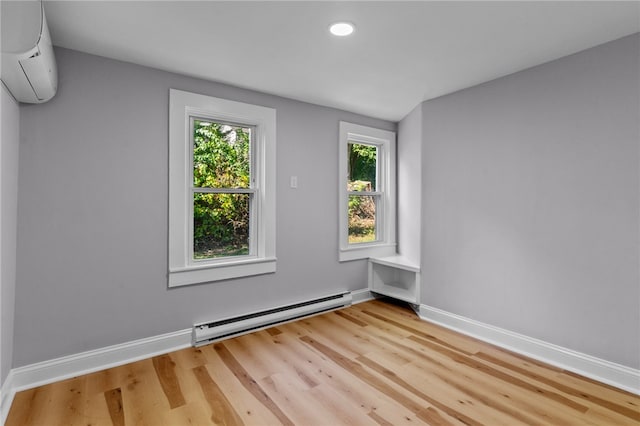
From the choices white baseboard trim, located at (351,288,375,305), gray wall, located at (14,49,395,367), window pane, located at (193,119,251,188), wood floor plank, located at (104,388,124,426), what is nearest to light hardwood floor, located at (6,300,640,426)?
wood floor plank, located at (104,388,124,426)

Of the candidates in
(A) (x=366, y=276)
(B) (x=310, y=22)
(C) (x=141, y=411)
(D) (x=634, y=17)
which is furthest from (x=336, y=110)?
(C) (x=141, y=411)

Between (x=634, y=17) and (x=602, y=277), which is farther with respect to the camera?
(x=602, y=277)

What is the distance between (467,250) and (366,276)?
1.25 m

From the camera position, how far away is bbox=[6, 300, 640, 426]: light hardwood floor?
183cm

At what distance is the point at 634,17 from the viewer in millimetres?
1941

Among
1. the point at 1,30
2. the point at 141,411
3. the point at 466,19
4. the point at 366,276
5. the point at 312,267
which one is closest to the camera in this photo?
the point at 1,30

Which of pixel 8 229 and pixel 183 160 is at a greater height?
pixel 183 160

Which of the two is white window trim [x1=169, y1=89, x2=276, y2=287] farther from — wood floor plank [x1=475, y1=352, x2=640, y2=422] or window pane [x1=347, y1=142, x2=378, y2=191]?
wood floor plank [x1=475, y1=352, x2=640, y2=422]

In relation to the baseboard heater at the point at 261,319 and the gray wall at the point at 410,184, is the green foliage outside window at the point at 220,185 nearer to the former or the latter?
the baseboard heater at the point at 261,319

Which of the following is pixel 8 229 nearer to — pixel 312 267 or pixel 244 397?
pixel 244 397

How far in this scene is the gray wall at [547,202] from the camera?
2172 mm

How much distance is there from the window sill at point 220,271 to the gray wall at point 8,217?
3.06ft

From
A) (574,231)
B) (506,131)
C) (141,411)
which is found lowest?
(141,411)

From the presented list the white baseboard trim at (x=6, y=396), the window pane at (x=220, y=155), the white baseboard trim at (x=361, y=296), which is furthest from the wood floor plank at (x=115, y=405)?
the white baseboard trim at (x=361, y=296)
